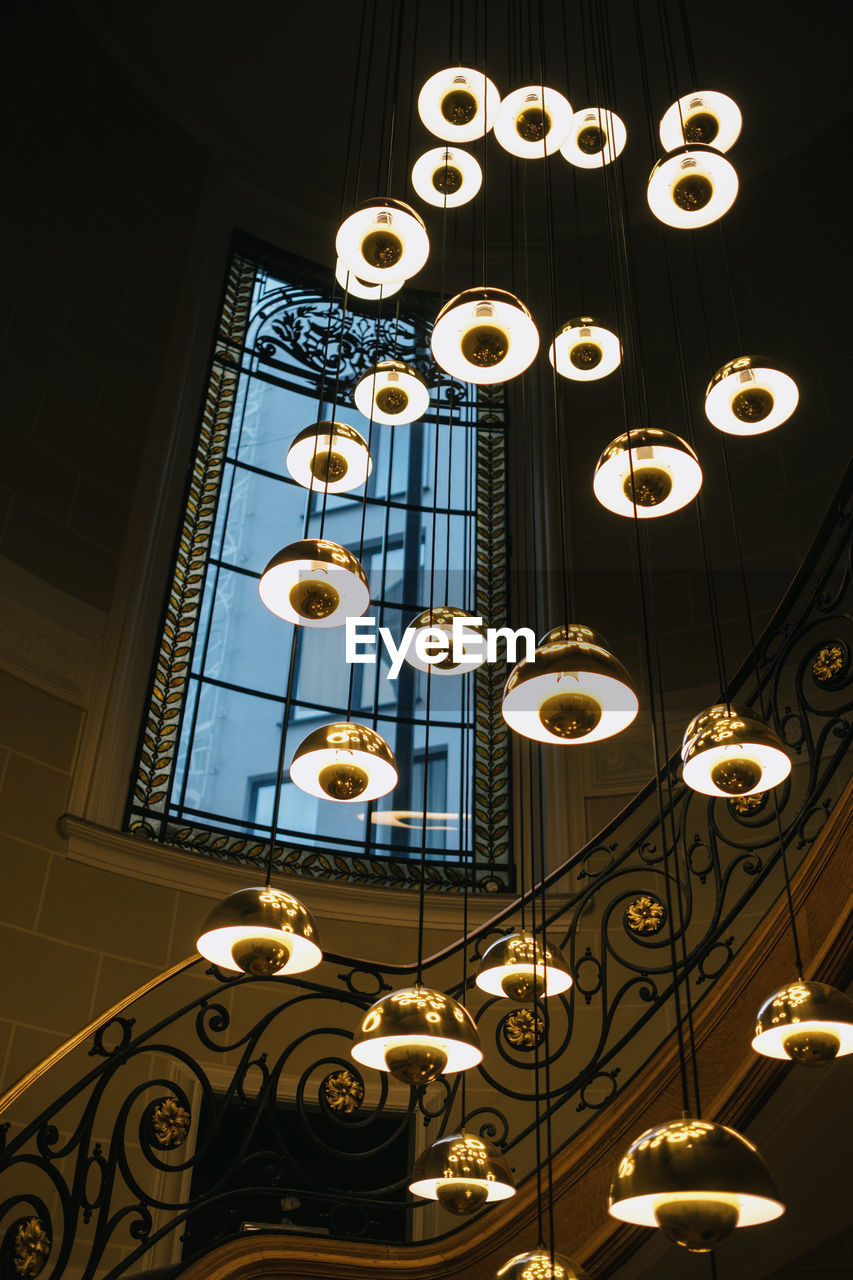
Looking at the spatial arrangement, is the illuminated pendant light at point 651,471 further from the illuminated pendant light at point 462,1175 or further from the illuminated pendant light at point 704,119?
the illuminated pendant light at point 462,1175

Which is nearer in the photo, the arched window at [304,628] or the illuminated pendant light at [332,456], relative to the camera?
the illuminated pendant light at [332,456]

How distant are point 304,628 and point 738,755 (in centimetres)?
529

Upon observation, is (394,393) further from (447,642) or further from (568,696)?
(568,696)

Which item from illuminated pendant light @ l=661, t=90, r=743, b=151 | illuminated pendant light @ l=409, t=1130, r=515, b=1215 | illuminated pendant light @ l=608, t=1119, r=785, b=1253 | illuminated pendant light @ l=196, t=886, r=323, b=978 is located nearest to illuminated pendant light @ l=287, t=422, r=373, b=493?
illuminated pendant light @ l=196, t=886, r=323, b=978

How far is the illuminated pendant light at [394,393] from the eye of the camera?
3.61 metres

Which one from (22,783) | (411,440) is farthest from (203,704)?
(411,440)

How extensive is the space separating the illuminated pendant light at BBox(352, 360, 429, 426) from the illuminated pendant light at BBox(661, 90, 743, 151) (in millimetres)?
1124

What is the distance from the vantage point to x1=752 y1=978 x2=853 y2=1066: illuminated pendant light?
8.00 feet

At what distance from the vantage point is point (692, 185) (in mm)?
3377

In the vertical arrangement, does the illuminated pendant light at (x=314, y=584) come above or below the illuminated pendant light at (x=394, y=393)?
below

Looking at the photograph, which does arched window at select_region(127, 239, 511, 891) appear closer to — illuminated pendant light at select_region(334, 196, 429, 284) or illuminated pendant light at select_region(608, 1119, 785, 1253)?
illuminated pendant light at select_region(334, 196, 429, 284)

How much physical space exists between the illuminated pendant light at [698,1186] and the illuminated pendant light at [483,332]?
1674mm

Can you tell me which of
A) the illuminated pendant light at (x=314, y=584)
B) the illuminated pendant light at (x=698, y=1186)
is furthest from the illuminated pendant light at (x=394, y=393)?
the illuminated pendant light at (x=698, y=1186)

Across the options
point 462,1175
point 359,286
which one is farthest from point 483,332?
point 462,1175
